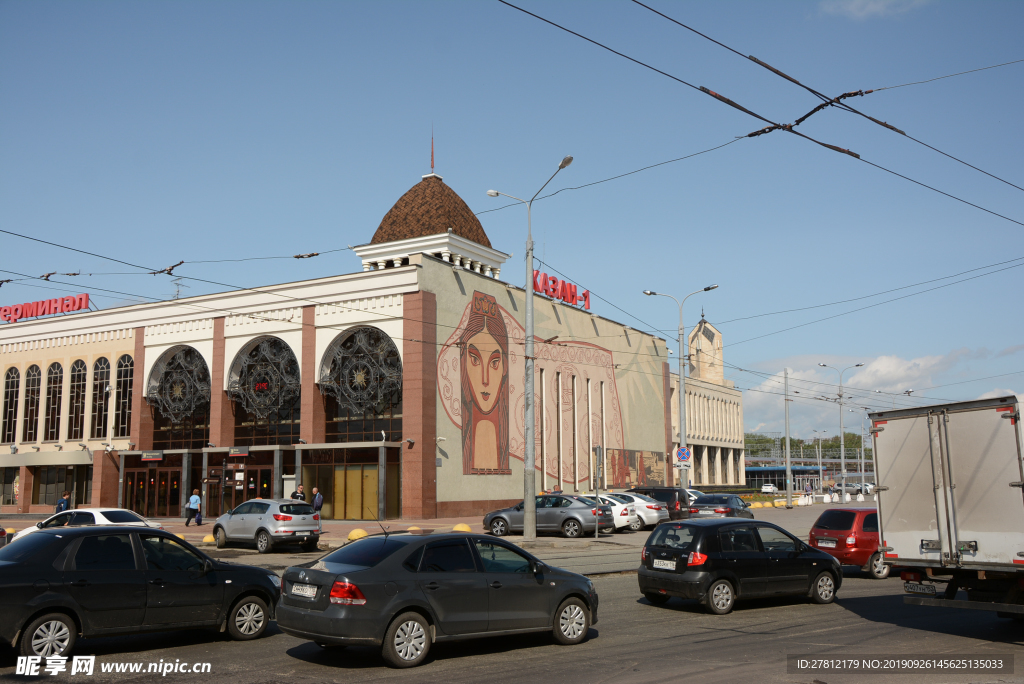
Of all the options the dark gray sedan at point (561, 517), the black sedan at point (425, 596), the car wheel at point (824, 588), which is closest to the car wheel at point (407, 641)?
the black sedan at point (425, 596)

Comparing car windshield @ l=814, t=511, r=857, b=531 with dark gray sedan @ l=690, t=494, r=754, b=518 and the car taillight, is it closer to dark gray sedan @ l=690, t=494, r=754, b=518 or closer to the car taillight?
dark gray sedan @ l=690, t=494, r=754, b=518

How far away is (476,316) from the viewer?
135 feet

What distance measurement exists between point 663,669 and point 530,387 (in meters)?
17.0

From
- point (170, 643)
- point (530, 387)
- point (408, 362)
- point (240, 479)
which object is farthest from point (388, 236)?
point (170, 643)

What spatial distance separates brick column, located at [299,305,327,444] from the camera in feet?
130

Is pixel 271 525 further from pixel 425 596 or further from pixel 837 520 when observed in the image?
pixel 425 596

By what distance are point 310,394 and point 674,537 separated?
29459 millimetres

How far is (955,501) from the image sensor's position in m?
10.7

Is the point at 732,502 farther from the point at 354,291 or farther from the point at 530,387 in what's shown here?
the point at 354,291

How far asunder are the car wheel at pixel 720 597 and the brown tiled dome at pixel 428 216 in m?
35.6

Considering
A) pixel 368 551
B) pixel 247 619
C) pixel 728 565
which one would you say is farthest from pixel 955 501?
pixel 247 619

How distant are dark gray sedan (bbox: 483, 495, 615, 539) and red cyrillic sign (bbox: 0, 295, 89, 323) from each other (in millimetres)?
32920

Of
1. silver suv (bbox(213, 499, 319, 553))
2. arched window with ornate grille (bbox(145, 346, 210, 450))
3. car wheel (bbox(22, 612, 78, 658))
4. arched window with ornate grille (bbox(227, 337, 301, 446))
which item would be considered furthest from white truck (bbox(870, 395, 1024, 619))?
arched window with ornate grille (bbox(145, 346, 210, 450))

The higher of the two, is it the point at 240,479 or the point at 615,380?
the point at 615,380
